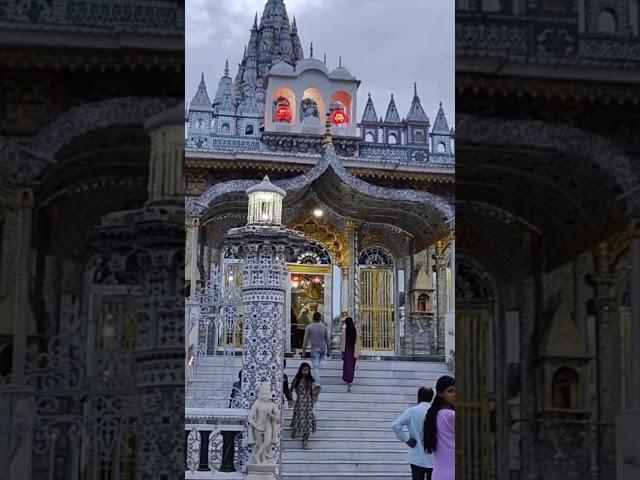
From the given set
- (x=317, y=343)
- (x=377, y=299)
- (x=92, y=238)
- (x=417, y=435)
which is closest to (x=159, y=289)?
(x=92, y=238)

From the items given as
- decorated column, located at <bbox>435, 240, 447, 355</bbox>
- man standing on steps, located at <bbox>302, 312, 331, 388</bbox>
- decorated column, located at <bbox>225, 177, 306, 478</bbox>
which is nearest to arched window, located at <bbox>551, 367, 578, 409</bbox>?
decorated column, located at <bbox>435, 240, 447, 355</bbox>

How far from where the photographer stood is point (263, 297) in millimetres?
3898

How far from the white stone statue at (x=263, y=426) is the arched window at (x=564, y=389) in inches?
59.7

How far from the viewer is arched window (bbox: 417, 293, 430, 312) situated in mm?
4121

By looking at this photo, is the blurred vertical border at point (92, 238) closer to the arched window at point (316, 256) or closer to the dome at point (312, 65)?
the dome at point (312, 65)

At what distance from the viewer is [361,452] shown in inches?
124

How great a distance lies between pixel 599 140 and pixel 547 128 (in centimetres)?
13

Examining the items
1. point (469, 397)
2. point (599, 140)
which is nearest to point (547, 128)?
point (599, 140)

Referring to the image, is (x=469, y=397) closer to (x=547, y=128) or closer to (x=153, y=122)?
(x=547, y=128)

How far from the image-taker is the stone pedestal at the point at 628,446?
1971 mm

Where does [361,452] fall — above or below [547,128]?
below

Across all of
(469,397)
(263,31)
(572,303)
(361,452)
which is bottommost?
(361,452)

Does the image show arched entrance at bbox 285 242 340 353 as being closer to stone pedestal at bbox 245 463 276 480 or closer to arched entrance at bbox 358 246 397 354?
arched entrance at bbox 358 246 397 354

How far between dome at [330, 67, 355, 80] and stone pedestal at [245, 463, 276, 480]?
1511 mm
